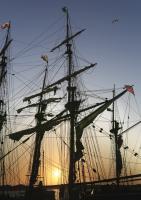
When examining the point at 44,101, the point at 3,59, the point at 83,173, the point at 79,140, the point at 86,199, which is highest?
the point at 3,59

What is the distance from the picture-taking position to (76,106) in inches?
1511

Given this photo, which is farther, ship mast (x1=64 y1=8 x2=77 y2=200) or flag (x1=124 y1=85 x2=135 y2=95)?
flag (x1=124 y1=85 x2=135 y2=95)

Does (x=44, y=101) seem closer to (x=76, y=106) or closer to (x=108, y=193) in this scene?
(x=76, y=106)

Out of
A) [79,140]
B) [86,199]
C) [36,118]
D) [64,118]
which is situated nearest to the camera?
[86,199]

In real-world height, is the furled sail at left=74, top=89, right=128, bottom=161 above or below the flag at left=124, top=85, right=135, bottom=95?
below

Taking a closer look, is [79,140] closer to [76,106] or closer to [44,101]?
[76,106]

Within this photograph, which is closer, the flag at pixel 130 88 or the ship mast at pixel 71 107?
the ship mast at pixel 71 107

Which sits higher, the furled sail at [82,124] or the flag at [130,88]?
the flag at [130,88]

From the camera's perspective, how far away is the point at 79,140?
3450 centimetres

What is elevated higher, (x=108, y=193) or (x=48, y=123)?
(x=48, y=123)

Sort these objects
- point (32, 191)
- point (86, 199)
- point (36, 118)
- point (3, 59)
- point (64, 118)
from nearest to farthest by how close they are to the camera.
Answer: point (86, 199) < point (32, 191) < point (64, 118) < point (3, 59) < point (36, 118)

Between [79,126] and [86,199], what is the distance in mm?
9372

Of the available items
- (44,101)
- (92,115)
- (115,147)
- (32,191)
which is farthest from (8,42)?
(115,147)

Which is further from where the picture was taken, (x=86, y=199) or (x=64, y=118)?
(x=64, y=118)
